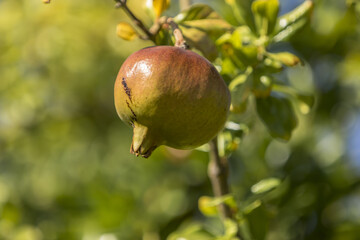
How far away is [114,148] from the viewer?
8.91 feet

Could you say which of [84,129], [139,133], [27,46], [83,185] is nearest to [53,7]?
[27,46]

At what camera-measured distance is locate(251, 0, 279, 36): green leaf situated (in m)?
1.40

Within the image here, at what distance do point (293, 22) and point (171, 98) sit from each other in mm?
592

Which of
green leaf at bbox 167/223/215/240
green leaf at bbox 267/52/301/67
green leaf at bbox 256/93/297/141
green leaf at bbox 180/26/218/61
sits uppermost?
green leaf at bbox 180/26/218/61

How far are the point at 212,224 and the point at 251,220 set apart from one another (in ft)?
1.65

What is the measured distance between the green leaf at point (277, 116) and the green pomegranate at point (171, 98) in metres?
0.38

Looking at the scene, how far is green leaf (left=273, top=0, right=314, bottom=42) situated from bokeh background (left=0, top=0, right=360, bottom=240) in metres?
0.20

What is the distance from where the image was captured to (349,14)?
83.4 inches

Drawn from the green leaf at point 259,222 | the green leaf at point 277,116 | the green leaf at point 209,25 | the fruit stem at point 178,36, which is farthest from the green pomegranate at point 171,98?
the green leaf at point 259,222

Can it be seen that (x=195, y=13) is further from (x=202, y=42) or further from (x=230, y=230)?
(x=230, y=230)

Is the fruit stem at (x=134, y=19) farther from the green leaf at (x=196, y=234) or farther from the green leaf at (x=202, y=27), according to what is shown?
the green leaf at (x=196, y=234)

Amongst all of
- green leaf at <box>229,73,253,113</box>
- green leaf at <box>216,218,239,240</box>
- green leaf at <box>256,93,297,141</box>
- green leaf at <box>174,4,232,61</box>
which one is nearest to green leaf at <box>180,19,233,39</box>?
green leaf at <box>174,4,232,61</box>

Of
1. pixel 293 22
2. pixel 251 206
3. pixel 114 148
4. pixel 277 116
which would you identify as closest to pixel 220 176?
pixel 251 206

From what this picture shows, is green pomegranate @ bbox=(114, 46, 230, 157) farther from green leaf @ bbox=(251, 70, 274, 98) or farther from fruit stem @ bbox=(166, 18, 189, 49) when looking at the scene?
green leaf @ bbox=(251, 70, 274, 98)
